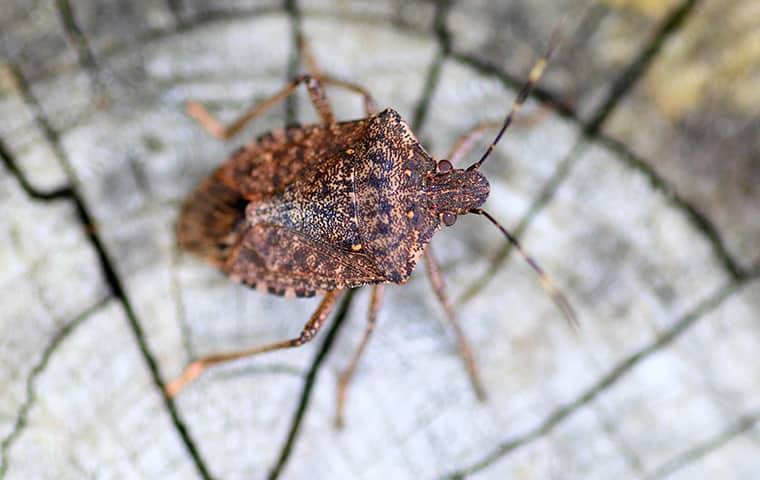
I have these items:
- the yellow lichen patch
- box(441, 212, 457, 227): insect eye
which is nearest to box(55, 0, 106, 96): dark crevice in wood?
box(441, 212, 457, 227): insect eye

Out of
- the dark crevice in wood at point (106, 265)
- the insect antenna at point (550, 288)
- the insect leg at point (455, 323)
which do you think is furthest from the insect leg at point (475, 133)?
the dark crevice in wood at point (106, 265)

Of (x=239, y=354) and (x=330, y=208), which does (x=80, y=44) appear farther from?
(x=239, y=354)

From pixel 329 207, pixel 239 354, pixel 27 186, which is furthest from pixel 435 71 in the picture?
pixel 27 186

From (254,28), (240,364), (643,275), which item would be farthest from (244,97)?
(643,275)

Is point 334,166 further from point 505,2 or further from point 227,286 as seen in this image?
point 505,2

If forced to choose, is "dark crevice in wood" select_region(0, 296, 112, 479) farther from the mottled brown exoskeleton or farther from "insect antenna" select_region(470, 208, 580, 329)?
"insect antenna" select_region(470, 208, 580, 329)

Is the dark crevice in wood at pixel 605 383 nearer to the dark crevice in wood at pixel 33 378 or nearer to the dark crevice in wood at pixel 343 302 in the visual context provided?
the dark crevice in wood at pixel 343 302
